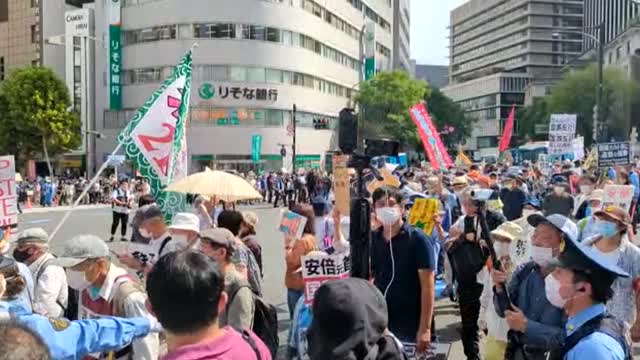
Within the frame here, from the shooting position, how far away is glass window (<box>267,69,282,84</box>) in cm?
5575

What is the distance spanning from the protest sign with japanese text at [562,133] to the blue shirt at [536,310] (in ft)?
71.2

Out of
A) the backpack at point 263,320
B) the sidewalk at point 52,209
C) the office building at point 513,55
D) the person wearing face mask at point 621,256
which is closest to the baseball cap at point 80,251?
the backpack at point 263,320

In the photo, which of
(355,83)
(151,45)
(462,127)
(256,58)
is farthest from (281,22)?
(462,127)

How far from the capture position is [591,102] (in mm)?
72312

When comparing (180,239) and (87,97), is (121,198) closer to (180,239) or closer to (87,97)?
(180,239)

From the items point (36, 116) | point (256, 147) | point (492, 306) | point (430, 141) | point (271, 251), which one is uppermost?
point (36, 116)

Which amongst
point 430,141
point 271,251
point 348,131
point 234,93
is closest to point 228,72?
point 234,93

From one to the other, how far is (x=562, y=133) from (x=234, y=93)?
32.9 m

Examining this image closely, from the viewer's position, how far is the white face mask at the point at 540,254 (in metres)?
4.97

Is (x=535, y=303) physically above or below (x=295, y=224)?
below

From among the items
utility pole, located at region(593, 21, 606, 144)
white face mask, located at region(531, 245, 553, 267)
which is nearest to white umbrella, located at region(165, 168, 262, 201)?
white face mask, located at region(531, 245, 553, 267)

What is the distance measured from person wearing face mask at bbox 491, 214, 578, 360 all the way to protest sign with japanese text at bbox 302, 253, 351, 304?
115cm

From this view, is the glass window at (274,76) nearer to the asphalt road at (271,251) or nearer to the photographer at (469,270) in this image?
the asphalt road at (271,251)

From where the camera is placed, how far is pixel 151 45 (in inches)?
2179
